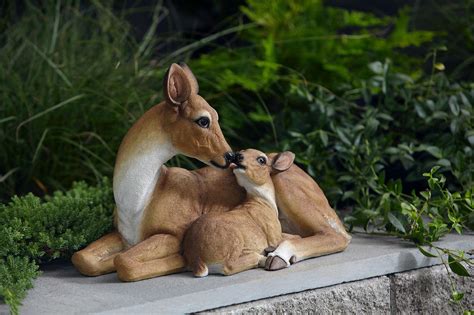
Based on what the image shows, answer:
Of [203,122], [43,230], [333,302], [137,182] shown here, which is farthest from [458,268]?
[43,230]

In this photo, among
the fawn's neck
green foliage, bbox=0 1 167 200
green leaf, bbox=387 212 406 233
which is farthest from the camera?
green foliage, bbox=0 1 167 200

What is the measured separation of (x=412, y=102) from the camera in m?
3.97

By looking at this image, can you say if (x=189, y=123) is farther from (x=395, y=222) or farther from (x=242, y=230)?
(x=395, y=222)

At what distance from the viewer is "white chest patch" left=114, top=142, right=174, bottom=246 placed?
2750mm

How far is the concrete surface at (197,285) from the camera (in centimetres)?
246

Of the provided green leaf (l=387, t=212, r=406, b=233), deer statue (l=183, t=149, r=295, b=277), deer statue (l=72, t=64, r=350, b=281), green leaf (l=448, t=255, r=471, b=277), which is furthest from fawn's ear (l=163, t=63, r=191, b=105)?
green leaf (l=448, t=255, r=471, b=277)

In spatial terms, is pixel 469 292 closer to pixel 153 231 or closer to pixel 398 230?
pixel 398 230

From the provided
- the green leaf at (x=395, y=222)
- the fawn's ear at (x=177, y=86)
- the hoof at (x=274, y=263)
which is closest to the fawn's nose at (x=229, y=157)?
the fawn's ear at (x=177, y=86)

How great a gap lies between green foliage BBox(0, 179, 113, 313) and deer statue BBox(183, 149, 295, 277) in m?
0.39

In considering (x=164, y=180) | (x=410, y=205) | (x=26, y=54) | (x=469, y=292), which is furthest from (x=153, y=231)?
(x=26, y=54)

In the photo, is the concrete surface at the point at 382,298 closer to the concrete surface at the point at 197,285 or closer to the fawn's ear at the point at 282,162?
the concrete surface at the point at 197,285

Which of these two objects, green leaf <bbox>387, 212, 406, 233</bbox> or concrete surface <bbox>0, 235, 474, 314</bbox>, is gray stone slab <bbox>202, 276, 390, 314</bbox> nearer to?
concrete surface <bbox>0, 235, 474, 314</bbox>

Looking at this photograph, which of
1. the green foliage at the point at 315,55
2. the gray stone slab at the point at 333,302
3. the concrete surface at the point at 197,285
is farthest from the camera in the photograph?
the green foliage at the point at 315,55

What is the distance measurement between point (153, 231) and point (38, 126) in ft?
4.41
